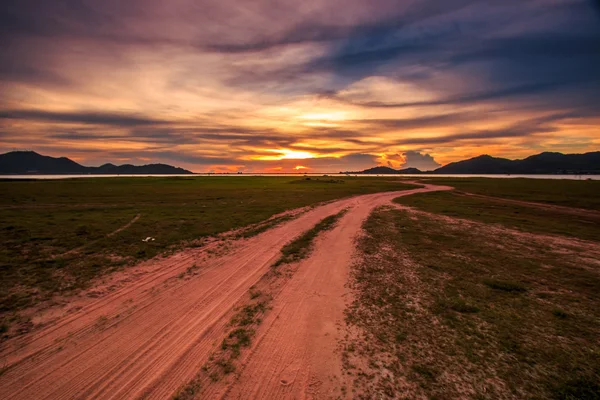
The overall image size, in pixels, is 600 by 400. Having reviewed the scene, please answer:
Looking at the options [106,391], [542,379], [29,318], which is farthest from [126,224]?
[542,379]

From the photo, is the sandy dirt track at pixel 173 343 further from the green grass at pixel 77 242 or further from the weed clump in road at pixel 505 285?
the weed clump in road at pixel 505 285

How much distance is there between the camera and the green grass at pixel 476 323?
19.0 ft

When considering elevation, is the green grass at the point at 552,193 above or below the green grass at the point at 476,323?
above

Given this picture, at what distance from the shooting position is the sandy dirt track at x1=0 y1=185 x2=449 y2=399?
5.65 m

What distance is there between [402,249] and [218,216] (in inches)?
783

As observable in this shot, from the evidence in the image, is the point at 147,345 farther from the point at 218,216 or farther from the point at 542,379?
the point at 218,216

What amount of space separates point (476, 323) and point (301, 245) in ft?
35.4

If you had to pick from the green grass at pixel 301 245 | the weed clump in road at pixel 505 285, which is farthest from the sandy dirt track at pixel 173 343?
the weed clump in road at pixel 505 285

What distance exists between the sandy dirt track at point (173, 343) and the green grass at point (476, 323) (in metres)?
1.18

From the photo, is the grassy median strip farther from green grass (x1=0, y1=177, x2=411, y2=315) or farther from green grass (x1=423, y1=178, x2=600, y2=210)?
green grass (x1=423, y1=178, x2=600, y2=210)

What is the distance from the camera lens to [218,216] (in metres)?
27.7

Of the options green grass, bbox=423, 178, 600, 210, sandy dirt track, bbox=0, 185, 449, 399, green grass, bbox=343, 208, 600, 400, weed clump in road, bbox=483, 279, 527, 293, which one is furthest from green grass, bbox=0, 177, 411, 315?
green grass, bbox=423, 178, 600, 210

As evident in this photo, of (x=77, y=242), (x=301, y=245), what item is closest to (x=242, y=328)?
(x=301, y=245)

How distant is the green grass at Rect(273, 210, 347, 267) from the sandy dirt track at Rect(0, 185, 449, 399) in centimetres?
231
